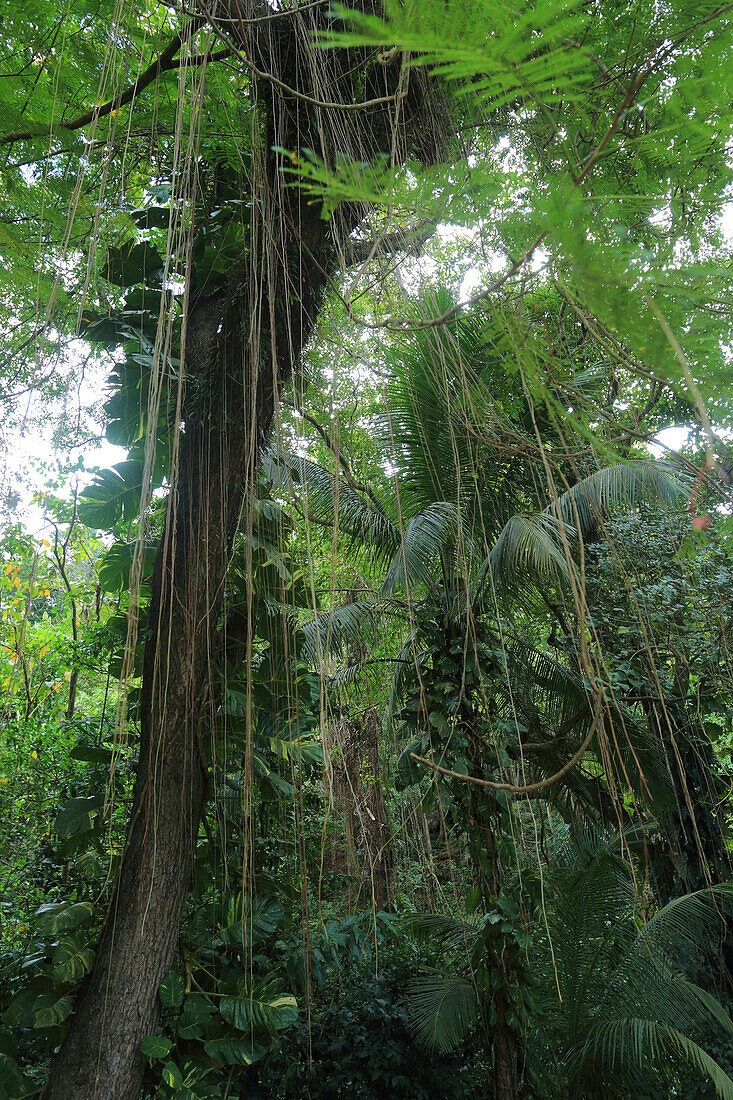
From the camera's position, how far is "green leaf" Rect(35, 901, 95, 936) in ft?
4.78

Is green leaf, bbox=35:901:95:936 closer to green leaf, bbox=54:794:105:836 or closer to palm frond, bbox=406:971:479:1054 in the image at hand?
green leaf, bbox=54:794:105:836

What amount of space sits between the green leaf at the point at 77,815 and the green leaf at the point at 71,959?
28cm

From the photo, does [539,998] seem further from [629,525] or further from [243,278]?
[243,278]

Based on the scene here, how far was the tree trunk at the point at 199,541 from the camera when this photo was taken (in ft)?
4.34

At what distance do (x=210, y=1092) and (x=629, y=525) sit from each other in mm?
2758

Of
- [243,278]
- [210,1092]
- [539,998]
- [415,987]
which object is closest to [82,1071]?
[210,1092]

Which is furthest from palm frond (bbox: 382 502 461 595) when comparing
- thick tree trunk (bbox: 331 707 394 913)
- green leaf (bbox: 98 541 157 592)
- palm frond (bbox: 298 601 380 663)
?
thick tree trunk (bbox: 331 707 394 913)

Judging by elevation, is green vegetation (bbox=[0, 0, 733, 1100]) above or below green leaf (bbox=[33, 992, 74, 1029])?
above

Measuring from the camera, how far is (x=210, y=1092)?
1.42 m

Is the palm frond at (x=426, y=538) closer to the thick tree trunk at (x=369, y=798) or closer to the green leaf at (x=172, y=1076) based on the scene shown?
the green leaf at (x=172, y=1076)

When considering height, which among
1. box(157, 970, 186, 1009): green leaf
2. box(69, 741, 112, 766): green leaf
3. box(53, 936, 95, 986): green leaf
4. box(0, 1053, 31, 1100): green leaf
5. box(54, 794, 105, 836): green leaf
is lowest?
box(0, 1053, 31, 1100): green leaf

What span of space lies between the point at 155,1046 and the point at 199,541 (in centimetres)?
115

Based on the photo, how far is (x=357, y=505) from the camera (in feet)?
9.37

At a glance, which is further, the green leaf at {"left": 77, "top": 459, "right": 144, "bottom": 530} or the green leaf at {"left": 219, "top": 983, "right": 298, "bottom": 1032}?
the green leaf at {"left": 77, "top": 459, "right": 144, "bottom": 530}
